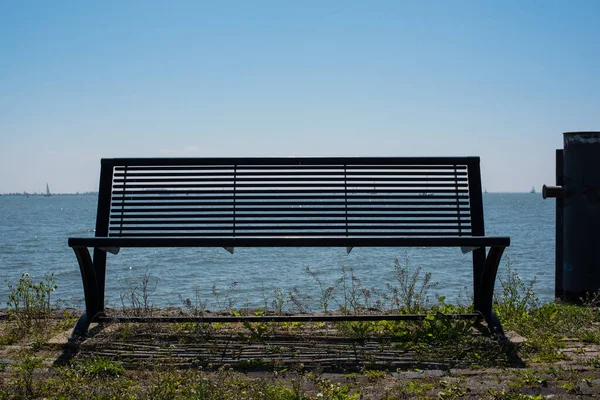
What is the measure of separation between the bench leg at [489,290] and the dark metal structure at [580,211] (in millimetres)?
1975

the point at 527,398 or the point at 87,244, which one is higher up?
the point at 87,244

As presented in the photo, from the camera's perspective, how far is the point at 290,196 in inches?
243

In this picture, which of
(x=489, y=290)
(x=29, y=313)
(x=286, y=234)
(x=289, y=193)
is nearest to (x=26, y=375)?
(x=29, y=313)

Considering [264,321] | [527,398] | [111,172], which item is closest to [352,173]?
[264,321]

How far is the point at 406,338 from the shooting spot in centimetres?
562

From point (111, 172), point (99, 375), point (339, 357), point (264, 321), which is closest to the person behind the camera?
point (99, 375)

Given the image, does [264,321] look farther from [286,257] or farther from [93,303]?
[286,257]

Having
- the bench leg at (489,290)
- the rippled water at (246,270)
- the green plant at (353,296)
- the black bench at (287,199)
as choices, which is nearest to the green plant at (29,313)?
the black bench at (287,199)

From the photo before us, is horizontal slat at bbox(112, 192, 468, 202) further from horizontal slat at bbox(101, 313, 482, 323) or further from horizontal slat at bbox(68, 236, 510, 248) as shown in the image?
horizontal slat at bbox(101, 313, 482, 323)

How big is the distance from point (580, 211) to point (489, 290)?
2.34 m

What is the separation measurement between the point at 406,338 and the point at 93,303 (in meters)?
2.89

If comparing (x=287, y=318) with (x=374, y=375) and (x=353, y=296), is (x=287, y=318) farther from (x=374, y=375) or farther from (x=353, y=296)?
(x=374, y=375)

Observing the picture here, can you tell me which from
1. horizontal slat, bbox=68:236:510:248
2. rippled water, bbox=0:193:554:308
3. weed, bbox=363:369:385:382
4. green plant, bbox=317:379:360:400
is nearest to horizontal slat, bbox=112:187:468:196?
horizontal slat, bbox=68:236:510:248

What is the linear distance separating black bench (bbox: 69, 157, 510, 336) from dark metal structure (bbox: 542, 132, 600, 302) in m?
2.00
